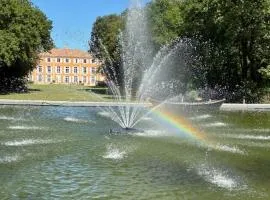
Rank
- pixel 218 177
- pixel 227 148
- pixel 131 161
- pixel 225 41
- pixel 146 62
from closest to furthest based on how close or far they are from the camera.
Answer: pixel 218 177
pixel 131 161
pixel 227 148
pixel 225 41
pixel 146 62

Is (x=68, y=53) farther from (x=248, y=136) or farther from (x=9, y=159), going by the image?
(x=9, y=159)

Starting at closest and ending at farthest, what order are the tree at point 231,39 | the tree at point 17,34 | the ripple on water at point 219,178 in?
the ripple on water at point 219,178
the tree at point 231,39
the tree at point 17,34

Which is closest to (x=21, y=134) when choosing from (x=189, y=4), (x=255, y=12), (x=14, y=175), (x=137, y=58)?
(x=14, y=175)

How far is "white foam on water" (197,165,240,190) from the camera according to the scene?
14824mm

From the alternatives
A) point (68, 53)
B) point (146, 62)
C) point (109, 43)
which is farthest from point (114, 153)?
point (68, 53)

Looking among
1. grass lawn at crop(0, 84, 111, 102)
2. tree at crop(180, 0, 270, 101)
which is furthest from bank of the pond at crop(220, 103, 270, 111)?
grass lawn at crop(0, 84, 111, 102)

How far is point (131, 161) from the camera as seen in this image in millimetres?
18000

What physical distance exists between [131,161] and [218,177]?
348cm

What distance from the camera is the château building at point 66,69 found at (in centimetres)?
18075

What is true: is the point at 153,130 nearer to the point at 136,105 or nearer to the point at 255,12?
the point at 136,105

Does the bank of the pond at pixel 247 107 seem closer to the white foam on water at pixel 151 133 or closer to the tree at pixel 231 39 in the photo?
the tree at pixel 231 39

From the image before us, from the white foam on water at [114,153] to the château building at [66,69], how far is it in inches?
6286

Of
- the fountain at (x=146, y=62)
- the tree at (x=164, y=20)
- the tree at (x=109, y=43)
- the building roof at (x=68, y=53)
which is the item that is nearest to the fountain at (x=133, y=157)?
the fountain at (x=146, y=62)

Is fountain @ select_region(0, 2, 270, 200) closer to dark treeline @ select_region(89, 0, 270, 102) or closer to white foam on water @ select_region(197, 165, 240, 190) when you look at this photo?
white foam on water @ select_region(197, 165, 240, 190)
